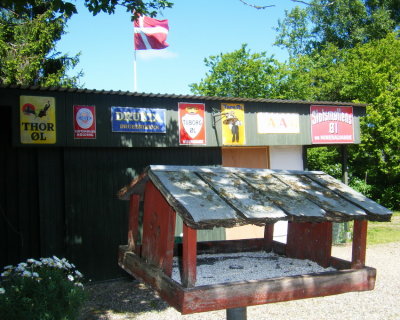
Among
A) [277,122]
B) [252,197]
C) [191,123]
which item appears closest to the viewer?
[252,197]

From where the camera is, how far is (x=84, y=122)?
8586 millimetres

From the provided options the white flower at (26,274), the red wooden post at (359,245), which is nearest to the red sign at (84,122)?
the white flower at (26,274)

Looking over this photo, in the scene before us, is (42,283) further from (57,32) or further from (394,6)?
(394,6)

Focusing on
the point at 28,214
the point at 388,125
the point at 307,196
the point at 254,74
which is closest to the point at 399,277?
the point at 307,196

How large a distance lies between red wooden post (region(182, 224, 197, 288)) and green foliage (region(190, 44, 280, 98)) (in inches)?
1096

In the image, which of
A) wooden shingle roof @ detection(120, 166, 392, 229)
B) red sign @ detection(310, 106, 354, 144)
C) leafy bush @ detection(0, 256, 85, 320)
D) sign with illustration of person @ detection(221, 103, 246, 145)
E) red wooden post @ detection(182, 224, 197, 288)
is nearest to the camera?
wooden shingle roof @ detection(120, 166, 392, 229)

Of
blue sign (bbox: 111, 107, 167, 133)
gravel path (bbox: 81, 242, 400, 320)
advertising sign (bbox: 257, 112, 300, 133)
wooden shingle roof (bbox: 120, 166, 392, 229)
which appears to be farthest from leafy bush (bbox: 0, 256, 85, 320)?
advertising sign (bbox: 257, 112, 300, 133)

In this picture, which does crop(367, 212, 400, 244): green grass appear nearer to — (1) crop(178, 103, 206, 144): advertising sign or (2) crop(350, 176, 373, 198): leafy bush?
(2) crop(350, 176, 373, 198): leafy bush

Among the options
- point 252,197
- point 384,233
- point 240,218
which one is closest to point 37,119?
point 252,197

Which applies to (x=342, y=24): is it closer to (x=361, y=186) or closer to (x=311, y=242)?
(x=361, y=186)

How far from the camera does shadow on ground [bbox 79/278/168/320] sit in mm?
7043

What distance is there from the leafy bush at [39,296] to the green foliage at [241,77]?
86.4ft

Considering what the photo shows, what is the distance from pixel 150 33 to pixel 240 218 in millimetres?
11436

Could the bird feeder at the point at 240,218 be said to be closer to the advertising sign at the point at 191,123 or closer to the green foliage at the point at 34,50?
the advertising sign at the point at 191,123
